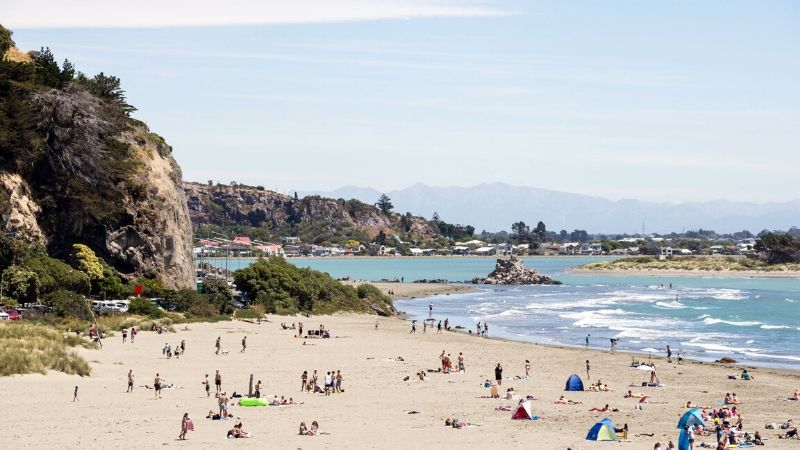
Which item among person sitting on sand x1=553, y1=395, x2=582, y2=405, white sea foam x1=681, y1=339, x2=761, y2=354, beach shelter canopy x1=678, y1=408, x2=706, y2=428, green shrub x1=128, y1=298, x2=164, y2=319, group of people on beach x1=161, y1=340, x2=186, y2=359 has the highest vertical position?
green shrub x1=128, y1=298, x2=164, y2=319

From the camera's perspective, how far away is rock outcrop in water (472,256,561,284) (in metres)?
128

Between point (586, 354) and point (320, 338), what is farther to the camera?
point (320, 338)

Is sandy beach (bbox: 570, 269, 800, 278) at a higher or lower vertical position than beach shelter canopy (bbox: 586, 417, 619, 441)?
higher

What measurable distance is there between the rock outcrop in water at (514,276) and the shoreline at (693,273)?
34.3m

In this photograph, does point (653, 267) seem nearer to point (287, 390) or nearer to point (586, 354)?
point (586, 354)

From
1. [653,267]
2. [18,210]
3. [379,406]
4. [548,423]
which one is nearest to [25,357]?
[379,406]

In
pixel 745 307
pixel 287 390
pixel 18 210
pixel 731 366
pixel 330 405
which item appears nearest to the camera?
pixel 330 405

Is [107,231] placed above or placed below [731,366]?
above

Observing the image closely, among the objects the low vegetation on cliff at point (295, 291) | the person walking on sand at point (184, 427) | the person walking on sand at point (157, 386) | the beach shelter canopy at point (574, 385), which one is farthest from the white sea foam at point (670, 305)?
the person walking on sand at point (184, 427)

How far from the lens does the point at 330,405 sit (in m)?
30.9

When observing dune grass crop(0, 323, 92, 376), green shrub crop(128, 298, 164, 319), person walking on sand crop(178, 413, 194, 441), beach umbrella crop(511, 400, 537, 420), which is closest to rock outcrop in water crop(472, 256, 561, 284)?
green shrub crop(128, 298, 164, 319)

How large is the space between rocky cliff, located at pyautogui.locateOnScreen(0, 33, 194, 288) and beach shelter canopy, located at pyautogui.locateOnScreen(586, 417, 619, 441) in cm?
3837

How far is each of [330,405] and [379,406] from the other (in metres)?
1.50

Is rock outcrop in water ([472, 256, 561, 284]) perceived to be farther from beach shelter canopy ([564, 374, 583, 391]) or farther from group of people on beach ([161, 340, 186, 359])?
beach shelter canopy ([564, 374, 583, 391])
